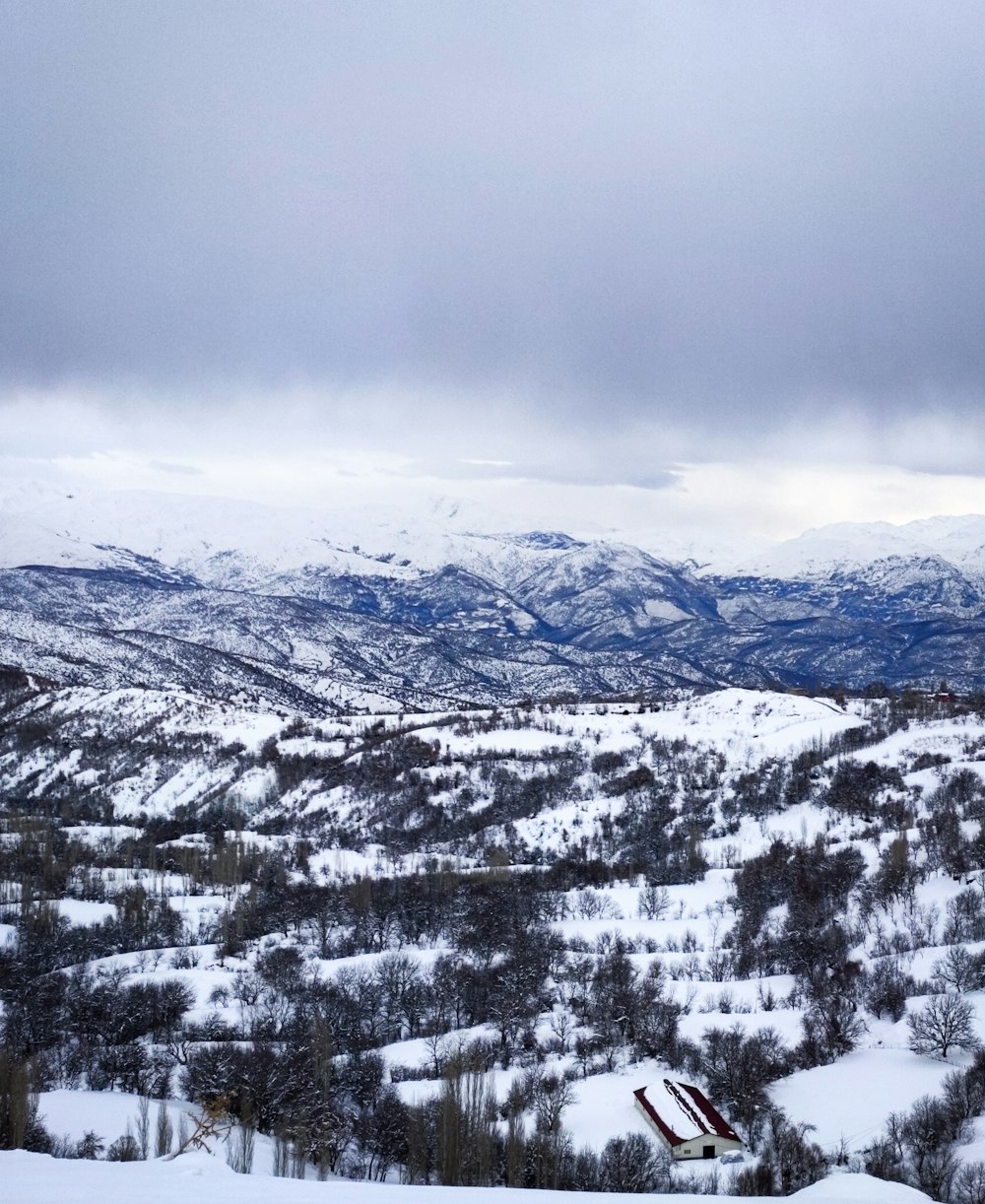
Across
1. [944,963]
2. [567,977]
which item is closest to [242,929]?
[567,977]

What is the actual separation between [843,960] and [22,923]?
5900 cm

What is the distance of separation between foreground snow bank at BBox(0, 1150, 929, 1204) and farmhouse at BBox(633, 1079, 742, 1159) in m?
7.08

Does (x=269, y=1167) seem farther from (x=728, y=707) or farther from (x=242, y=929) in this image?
(x=728, y=707)

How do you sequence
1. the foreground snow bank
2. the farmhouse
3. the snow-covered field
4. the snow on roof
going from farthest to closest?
the snow-covered field → the snow on roof → the farmhouse → the foreground snow bank

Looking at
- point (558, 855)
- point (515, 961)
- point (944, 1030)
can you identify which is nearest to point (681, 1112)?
point (944, 1030)

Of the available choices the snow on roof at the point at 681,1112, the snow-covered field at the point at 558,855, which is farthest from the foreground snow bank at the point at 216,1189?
the snow on roof at the point at 681,1112

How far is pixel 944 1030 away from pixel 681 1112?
14.2 m

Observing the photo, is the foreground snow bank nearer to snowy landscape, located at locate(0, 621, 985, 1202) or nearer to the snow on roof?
snowy landscape, located at locate(0, 621, 985, 1202)

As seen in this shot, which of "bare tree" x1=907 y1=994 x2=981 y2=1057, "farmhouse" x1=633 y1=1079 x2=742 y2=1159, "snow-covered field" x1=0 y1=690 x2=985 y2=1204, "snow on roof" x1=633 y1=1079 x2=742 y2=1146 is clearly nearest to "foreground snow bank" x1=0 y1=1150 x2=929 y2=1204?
"snow-covered field" x1=0 y1=690 x2=985 y2=1204

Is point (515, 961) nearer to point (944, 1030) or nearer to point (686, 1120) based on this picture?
point (686, 1120)

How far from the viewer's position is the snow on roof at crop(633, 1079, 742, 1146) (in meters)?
36.7

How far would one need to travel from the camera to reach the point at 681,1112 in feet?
125

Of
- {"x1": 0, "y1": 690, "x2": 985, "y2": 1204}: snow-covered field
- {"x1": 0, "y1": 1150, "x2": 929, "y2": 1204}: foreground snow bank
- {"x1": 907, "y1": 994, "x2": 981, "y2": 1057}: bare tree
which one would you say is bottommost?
{"x1": 0, "y1": 690, "x2": 985, "y2": 1204}: snow-covered field

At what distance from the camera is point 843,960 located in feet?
185
